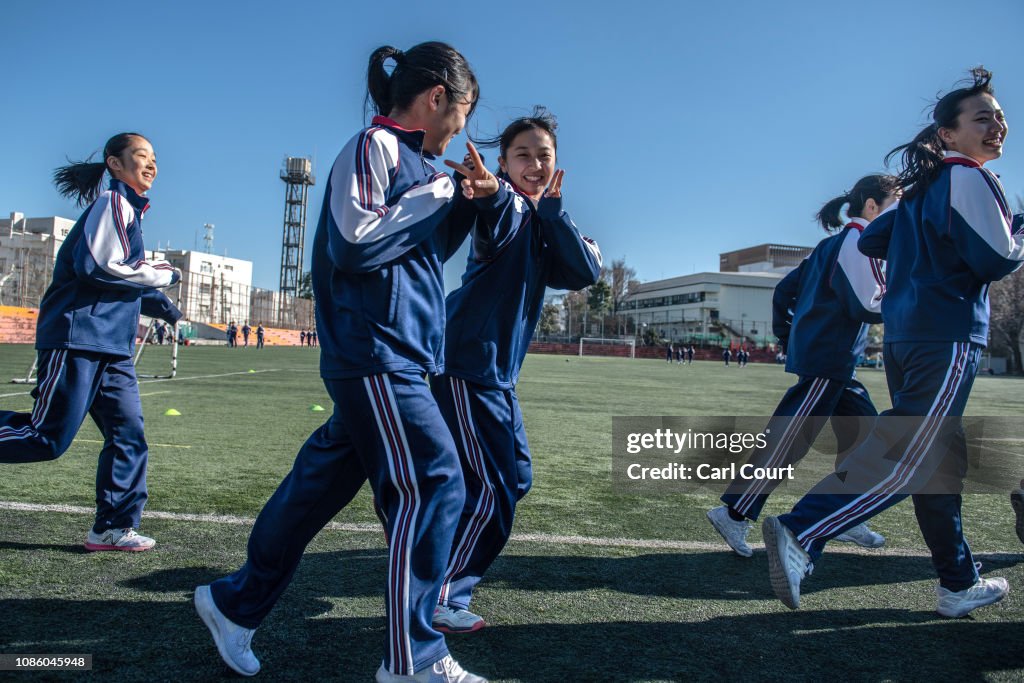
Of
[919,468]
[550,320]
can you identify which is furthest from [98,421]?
[550,320]

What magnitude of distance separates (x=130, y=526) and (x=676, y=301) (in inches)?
4319

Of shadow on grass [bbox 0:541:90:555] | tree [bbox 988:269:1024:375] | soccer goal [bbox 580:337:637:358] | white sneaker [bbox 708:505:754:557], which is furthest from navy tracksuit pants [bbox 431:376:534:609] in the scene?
tree [bbox 988:269:1024:375]

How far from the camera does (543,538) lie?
3848mm

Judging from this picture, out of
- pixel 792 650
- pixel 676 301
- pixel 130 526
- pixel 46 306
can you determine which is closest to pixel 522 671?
pixel 792 650

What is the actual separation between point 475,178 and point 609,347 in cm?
7829

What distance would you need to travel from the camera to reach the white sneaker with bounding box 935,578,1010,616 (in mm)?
2842

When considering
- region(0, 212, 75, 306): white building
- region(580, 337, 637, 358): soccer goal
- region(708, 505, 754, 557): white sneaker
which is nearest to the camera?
region(708, 505, 754, 557): white sneaker

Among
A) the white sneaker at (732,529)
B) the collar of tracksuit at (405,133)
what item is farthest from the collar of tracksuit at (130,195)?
the white sneaker at (732,529)

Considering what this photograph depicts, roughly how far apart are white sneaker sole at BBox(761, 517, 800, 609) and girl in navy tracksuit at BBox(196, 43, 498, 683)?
1.23 metres

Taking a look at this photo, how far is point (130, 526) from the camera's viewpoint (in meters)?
3.42

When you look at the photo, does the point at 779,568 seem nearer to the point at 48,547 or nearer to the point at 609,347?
the point at 48,547

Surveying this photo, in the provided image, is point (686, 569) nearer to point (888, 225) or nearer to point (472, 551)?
point (472, 551)

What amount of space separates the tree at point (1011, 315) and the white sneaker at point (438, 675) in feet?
233

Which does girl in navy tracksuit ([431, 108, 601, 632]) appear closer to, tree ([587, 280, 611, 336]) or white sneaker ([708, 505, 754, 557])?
white sneaker ([708, 505, 754, 557])
